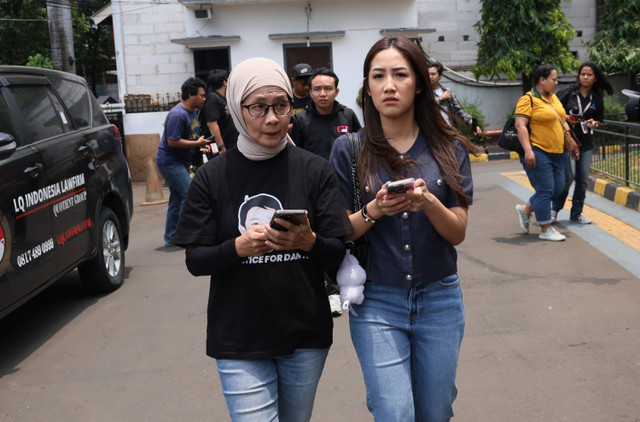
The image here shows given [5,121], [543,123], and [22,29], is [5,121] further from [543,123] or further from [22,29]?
[22,29]

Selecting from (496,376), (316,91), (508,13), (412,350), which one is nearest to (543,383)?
(496,376)

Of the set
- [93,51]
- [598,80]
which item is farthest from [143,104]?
[93,51]

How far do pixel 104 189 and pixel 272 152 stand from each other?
14.7 ft

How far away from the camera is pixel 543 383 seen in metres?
4.46

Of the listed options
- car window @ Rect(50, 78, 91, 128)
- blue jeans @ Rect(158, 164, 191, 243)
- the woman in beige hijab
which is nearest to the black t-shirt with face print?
the woman in beige hijab

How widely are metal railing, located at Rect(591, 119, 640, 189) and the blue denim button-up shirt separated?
25.5ft

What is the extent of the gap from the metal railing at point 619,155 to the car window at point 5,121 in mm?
Result: 7458

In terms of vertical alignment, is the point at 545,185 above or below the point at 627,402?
above

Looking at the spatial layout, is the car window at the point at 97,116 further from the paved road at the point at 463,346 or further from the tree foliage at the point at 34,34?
the tree foliage at the point at 34,34

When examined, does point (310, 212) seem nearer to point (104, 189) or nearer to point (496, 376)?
point (496, 376)

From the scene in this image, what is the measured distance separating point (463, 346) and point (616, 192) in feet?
20.5

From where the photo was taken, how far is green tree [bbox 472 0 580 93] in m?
18.5

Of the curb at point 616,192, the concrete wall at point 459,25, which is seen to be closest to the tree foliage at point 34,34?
the concrete wall at point 459,25

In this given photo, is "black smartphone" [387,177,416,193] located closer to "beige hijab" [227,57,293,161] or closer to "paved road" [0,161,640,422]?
"beige hijab" [227,57,293,161]
